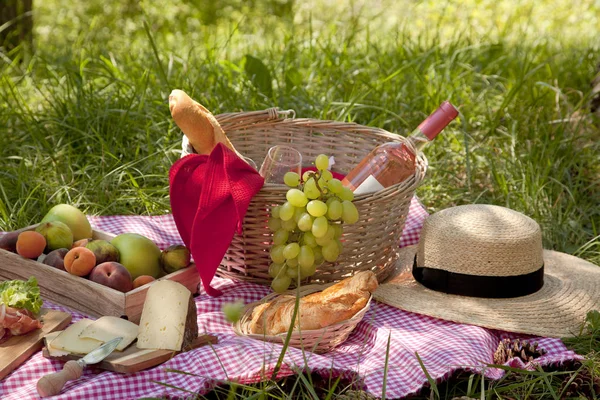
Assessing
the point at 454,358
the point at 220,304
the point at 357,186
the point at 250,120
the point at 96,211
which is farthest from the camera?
the point at 96,211

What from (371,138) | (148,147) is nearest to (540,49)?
(371,138)

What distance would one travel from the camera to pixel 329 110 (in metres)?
3.69

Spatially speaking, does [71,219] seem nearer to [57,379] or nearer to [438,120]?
[57,379]

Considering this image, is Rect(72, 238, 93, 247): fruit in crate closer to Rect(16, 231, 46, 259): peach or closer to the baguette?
Rect(16, 231, 46, 259): peach

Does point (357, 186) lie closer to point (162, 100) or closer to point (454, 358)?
point (454, 358)

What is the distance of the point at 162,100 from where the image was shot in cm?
369

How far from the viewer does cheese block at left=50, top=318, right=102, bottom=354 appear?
1.97 metres

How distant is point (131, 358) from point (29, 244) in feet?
2.05

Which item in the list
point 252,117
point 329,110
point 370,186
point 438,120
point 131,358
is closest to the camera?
point 131,358

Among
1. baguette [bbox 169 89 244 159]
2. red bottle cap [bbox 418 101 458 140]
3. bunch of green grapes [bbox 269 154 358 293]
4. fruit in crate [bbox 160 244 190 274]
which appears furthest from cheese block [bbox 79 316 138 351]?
red bottle cap [bbox 418 101 458 140]

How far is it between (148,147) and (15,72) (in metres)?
1.40

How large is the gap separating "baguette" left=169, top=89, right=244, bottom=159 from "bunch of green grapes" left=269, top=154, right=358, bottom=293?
0.32 metres

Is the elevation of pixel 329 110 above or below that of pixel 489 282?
above

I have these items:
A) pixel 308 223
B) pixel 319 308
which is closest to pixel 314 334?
pixel 319 308
